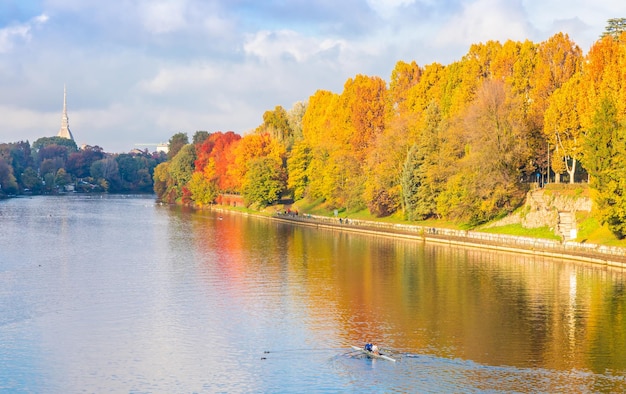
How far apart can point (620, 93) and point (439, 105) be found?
29658mm

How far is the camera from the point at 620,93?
69812 mm

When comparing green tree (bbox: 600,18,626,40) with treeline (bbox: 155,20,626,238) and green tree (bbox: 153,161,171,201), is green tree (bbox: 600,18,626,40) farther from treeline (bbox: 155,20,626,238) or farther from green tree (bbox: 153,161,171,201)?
green tree (bbox: 153,161,171,201)

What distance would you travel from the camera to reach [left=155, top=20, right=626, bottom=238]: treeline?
233 feet

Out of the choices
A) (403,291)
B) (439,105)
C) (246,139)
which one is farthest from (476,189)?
(246,139)

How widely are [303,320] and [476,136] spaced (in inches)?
1624

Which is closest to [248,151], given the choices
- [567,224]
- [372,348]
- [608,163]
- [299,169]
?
[299,169]

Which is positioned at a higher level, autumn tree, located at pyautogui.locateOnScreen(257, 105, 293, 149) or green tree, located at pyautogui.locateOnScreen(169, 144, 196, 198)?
autumn tree, located at pyautogui.locateOnScreen(257, 105, 293, 149)

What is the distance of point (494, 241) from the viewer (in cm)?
7494

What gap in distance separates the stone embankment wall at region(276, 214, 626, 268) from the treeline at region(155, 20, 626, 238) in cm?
216

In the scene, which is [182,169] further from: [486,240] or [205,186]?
[486,240]

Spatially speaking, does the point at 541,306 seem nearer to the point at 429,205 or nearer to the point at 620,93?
the point at 620,93

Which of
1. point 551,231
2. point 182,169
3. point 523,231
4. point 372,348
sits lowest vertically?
point 372,348

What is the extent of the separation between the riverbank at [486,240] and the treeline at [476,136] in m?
2.25

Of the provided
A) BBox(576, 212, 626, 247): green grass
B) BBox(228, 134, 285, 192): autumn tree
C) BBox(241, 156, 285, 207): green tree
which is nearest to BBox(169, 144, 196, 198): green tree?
BBox(228, 134, 285, 192): autumn tree
